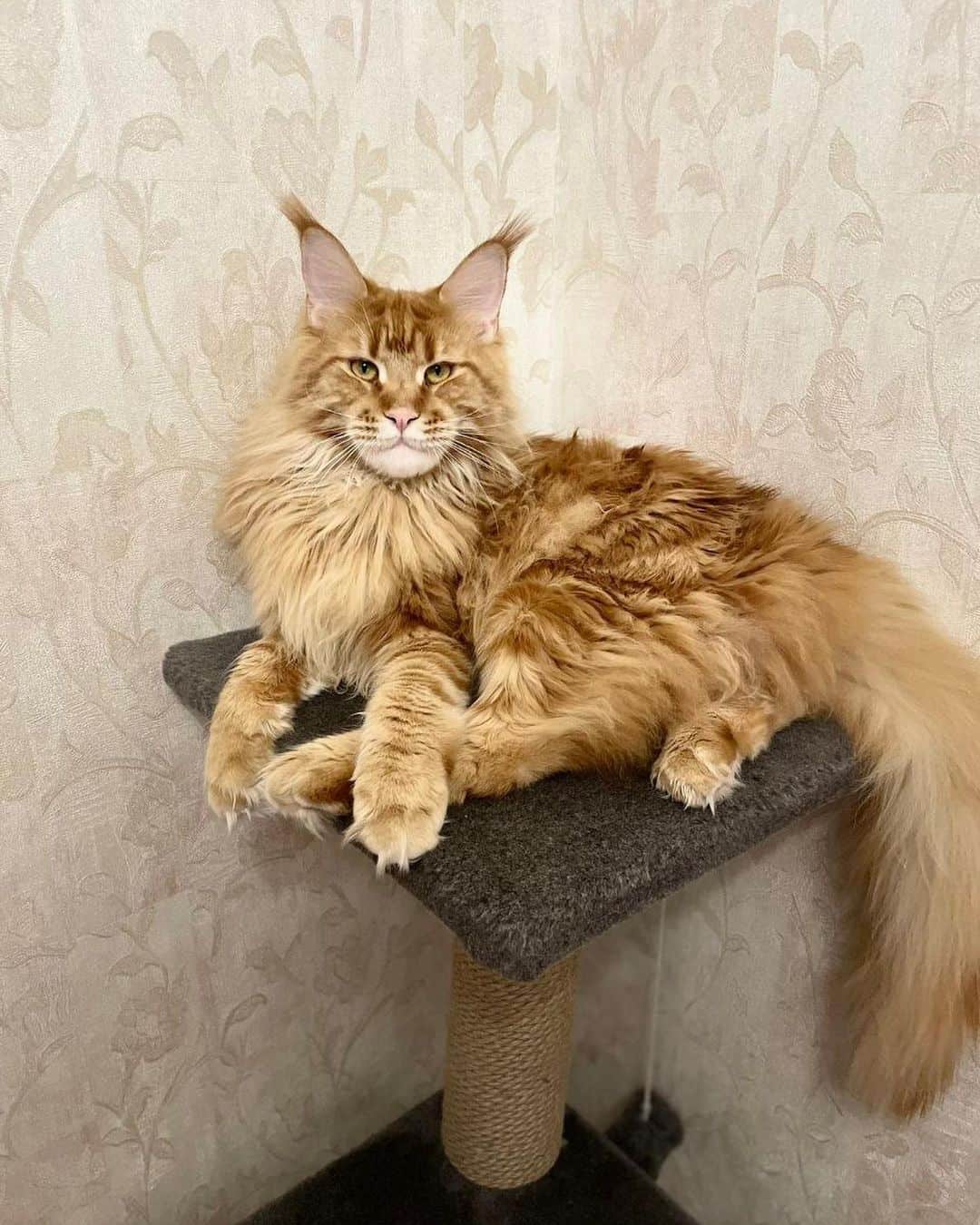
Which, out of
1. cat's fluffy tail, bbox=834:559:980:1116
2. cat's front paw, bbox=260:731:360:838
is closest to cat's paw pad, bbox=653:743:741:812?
cat's fluffy tail, bbox=834:559:980:1116

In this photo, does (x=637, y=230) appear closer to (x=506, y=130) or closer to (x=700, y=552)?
(x=506, y=130)

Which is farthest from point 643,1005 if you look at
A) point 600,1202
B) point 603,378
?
point 603,378

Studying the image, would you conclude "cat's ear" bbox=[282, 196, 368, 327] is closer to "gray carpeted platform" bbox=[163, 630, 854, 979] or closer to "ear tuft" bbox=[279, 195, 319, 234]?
"ear tuft" bbox=[279, 195, 319, 234]

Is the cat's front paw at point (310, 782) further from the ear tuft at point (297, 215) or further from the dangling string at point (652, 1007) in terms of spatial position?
the dangling string at point (652, 1007)

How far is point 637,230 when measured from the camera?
1309mm

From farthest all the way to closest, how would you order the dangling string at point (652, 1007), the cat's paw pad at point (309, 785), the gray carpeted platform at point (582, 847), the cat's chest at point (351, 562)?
the dangling string at point (652, 1007) < the cat's chest at point (351, 562) < the cat's paw pad at point (309, 785) < the gray carpeted platform at point (582, 847)

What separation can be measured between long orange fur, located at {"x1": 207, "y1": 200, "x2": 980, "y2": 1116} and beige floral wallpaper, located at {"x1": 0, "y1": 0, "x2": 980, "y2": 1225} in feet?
0.45

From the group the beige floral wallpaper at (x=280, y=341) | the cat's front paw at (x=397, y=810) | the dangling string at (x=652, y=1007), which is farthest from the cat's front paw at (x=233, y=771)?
the dangling string at (x=652, y=1007)

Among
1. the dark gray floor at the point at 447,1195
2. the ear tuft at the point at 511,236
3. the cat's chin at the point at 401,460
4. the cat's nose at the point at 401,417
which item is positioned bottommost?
the dark gray floor at the point at 447,1195

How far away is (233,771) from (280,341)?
2.01 ft

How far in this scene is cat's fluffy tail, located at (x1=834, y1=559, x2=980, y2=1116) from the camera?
37.6 inches

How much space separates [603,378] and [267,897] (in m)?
1.07

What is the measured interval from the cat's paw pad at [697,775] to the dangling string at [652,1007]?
741 mm

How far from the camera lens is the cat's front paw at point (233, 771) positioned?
3.18 ft
